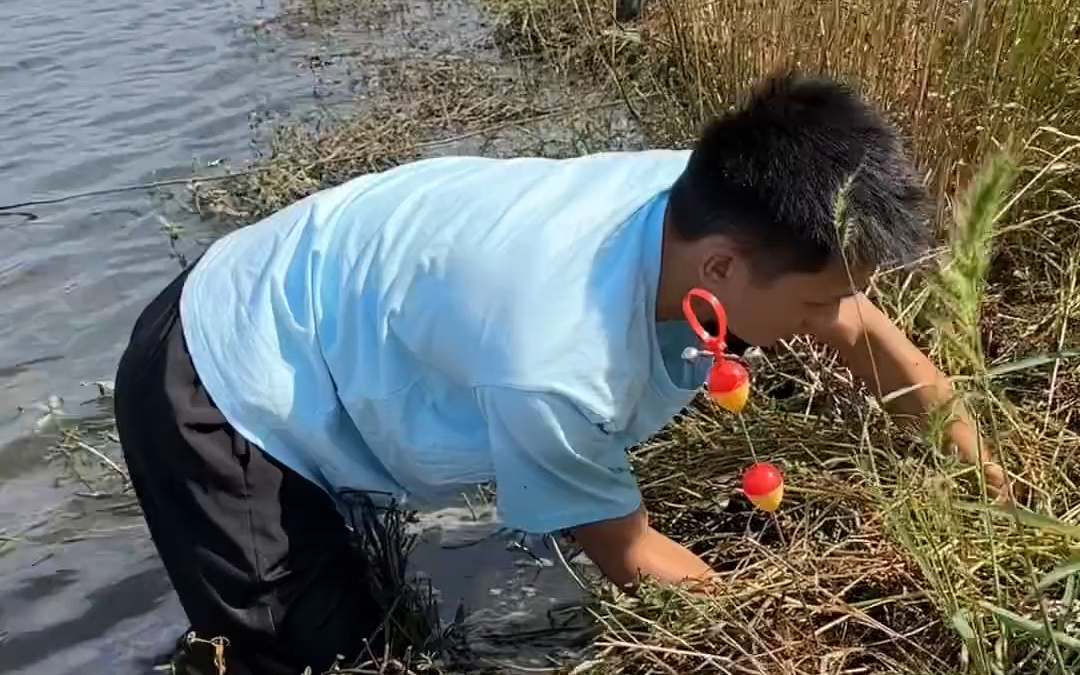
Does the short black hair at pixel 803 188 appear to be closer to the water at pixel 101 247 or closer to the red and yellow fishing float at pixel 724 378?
the red and yellow fishing float at pixel 724 378

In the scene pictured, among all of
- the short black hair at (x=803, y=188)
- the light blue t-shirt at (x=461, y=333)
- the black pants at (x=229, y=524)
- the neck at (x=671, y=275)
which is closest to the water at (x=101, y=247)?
the black pants at (x=229, y=524)

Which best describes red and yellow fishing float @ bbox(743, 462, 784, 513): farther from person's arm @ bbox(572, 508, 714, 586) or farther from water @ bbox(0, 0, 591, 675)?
water @ bbox(0, 0, 591, 675)

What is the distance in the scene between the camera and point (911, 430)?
2.12m

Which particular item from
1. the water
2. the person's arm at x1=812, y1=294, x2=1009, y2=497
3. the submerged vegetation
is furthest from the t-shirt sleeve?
the water

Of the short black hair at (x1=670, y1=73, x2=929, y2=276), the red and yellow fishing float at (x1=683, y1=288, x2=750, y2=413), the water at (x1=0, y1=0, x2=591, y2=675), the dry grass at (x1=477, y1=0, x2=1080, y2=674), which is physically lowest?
the water at (x1=0, y1=0, x2=591, y2=675)

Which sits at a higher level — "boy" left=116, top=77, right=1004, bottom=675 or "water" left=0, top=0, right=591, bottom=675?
"boy" left=116, top=77, right=1004, bottom=675

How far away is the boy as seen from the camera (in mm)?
1649

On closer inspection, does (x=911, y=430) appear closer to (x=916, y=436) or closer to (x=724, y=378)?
(x=916, y=436)

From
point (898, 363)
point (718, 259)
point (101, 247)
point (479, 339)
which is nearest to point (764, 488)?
point (718, 259)

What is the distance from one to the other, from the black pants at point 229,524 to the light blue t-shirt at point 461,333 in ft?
0.15

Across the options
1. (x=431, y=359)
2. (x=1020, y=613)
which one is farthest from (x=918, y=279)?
(x=431, y=359)

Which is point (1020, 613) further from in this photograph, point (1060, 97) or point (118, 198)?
point (118, 198)

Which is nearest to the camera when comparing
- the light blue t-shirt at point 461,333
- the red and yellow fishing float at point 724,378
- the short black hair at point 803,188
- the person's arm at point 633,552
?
the red and yellow fishing float at point 724,378

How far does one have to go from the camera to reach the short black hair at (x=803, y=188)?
160 centimetres
